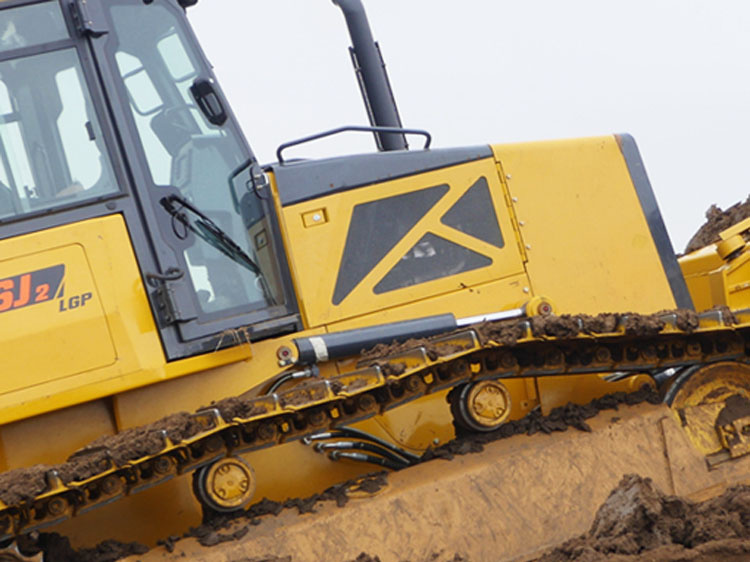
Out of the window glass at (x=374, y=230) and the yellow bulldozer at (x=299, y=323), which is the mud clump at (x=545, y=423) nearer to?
the yellow bulldozer at (x=299, y=323)

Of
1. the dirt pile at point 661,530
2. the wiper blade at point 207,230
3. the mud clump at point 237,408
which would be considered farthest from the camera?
the wiper blade at point 207,230

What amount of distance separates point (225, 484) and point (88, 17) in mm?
2007

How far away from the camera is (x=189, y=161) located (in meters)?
4.58

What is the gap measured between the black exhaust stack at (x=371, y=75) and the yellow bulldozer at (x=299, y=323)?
1463mm

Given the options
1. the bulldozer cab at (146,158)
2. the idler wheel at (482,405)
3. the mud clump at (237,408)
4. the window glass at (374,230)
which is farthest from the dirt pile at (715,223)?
the mud clump at (237,408)

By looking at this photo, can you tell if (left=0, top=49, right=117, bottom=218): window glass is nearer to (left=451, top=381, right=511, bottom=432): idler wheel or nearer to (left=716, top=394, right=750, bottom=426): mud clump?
(left=451, top=381, right=511, bottom=432): idler wheel

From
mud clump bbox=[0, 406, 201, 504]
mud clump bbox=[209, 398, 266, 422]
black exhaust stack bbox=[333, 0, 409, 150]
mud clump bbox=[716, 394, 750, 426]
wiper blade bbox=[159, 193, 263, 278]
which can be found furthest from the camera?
black exhaust stack bbox=[333, 0, 409, 150]

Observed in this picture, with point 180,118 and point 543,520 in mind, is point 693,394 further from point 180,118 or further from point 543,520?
point 180,118

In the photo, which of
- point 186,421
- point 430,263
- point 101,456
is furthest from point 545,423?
point 101,456

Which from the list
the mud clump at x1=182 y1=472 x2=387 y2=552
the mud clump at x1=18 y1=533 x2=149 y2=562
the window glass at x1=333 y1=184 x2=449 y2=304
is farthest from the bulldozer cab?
the mud clump at x1=18 y1=533 x2=149 y2=562

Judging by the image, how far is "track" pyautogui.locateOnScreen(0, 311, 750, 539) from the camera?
379cm

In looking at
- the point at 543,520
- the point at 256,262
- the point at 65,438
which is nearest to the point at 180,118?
the point at 256,262

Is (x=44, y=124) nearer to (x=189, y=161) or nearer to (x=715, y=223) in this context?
(x=189, y=161)

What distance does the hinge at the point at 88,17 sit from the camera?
171 inches
